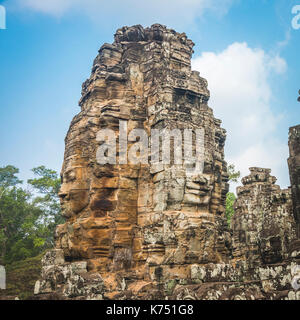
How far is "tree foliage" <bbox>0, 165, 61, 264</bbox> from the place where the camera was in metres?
25.7

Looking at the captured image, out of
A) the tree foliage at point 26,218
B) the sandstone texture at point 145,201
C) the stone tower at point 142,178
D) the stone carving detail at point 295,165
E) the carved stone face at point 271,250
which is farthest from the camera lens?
the tree foliage at point 26,218

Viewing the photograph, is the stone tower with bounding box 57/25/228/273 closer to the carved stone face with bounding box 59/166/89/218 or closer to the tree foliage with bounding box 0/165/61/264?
the carved stone face with bounding box 59/166/89/218

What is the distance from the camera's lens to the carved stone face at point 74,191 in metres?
10.6

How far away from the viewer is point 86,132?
10867 mm

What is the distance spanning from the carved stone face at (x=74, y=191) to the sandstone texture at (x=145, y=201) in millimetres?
29

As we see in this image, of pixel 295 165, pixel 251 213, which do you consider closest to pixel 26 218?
pixel 251 213

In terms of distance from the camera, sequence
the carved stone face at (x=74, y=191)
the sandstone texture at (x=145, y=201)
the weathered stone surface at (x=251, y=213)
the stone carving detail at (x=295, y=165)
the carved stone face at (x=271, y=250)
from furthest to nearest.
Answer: the weathered stone surface at (x=251, y=213)
the carved stone face at (x=74, y=191)
the carved stone face at (x=271, y=250)
the sandstone texture at (x=145, y=201)
the stone carving detail at (x=295, y=165)

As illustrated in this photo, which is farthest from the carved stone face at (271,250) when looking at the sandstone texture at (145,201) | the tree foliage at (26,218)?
the tree foliage at (26,218)

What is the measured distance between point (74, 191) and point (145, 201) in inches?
84.3

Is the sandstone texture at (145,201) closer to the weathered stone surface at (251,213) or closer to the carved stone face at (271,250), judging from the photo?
the carved stone face at (271,250)

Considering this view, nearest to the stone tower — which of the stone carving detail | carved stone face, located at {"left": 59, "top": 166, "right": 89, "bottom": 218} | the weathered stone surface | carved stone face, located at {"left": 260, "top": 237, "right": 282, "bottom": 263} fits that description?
carved stone face, located at {"left": 59, "top": 166, "right": 89, "bottom": 218}

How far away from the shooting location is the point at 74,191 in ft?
34.8
